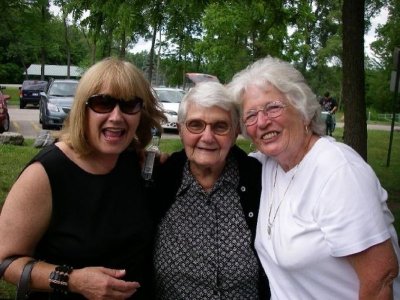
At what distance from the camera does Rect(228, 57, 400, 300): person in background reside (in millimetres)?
1963

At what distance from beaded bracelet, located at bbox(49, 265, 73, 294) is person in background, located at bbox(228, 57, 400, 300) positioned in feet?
3.05

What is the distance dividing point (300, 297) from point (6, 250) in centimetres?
131

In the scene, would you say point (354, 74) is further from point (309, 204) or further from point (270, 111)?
point (309, 204)

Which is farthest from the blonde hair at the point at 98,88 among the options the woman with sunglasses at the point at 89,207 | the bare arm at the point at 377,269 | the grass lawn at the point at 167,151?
the grass lawn at the point at 167,151

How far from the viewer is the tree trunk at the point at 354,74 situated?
498 centimetres

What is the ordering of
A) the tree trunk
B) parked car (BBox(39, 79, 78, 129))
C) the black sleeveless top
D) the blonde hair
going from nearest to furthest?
the black sleeveless top → the blonde hair → the tree trunk → parked car (BBox(39, 79, 78, 129))

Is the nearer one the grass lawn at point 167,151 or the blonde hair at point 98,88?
the blonde hair at point 98,88

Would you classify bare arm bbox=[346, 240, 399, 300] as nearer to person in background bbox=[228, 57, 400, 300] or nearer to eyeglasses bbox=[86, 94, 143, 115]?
person in background bbox=[228, 57, 400, 300]

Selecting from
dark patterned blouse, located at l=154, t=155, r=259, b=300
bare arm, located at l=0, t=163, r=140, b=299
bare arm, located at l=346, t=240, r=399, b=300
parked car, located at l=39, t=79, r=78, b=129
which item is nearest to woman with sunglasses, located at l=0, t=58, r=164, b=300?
bare arm, located at l=0, t=163, r=140, b=299

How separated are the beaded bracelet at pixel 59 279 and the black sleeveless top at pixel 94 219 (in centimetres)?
8

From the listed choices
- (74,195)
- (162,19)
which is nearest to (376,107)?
(162,19)

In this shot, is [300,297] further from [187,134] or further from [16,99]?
[16,99]

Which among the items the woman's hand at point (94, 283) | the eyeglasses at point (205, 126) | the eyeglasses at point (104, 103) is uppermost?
the eyeglasses at point (104, 103)

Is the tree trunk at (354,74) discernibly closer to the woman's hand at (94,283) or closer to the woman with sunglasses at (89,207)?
the woman with sunglasses at (89,207)
